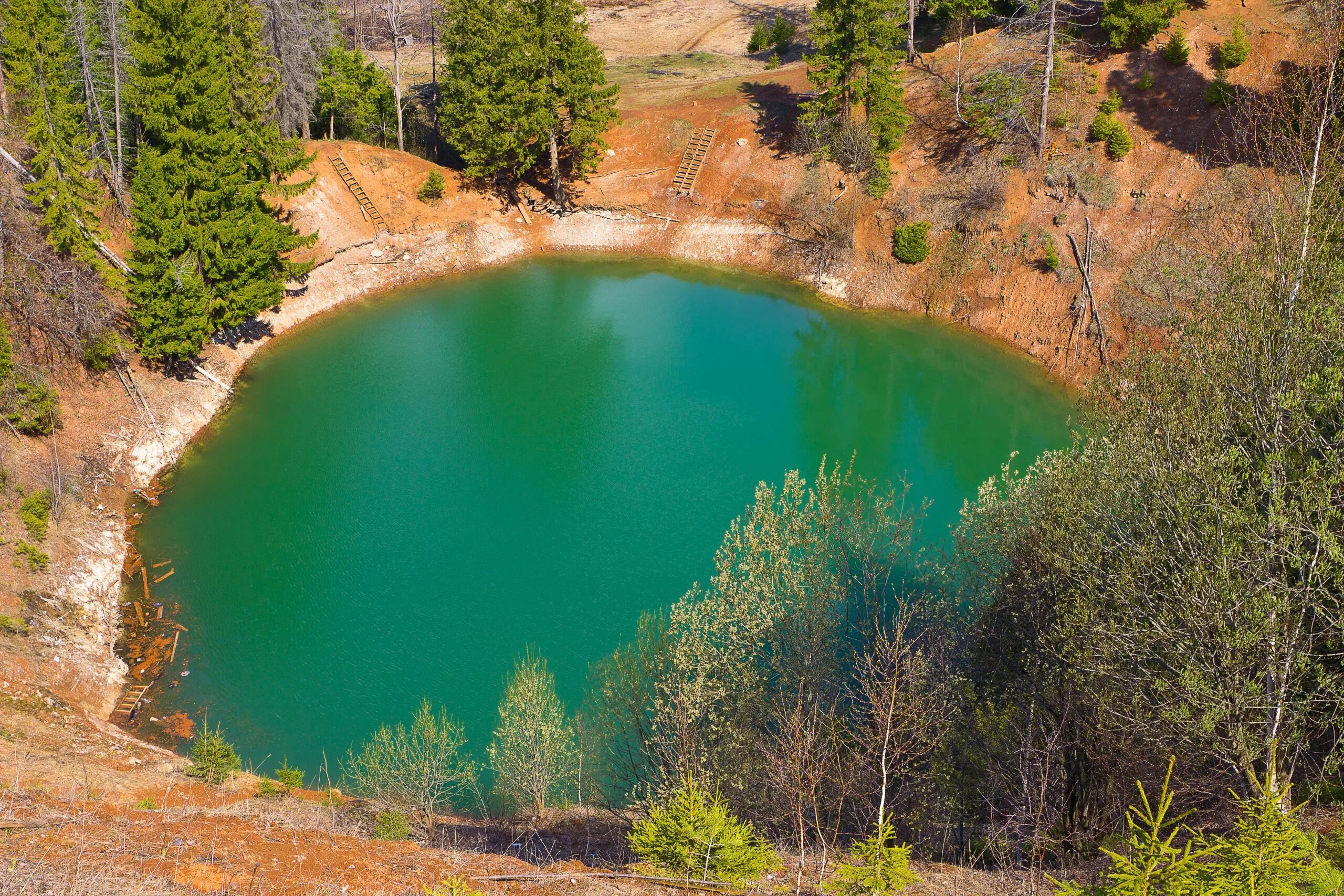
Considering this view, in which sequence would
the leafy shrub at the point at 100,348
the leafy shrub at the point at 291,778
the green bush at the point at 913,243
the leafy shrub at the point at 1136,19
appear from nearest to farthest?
the leafy shrub at the point at 291,778, the leafy shrub at the point at 100,348, the leafy shrub at the point at 1136,19, the green bush at the point at 913,243

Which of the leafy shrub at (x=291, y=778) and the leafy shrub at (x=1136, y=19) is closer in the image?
the leafy shrub at (x=291, y=778)

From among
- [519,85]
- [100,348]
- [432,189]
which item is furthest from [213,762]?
[519,85]

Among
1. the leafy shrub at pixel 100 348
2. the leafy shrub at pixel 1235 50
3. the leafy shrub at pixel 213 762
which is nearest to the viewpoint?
the leafy shrub at pixel 213 762

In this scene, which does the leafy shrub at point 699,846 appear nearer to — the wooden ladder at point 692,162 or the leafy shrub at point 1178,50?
the wooden ladder at point 692,162

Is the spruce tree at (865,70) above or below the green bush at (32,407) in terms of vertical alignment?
above

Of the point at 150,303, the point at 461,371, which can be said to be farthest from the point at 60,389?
the point at 461,371

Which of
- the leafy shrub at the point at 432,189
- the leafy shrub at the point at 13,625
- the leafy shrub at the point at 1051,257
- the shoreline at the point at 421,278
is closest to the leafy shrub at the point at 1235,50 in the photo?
the leafy shrub at the point at 1051,257

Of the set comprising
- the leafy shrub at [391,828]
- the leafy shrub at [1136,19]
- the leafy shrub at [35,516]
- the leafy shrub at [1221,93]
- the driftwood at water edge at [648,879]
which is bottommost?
the leafy shrub at [391,828]
